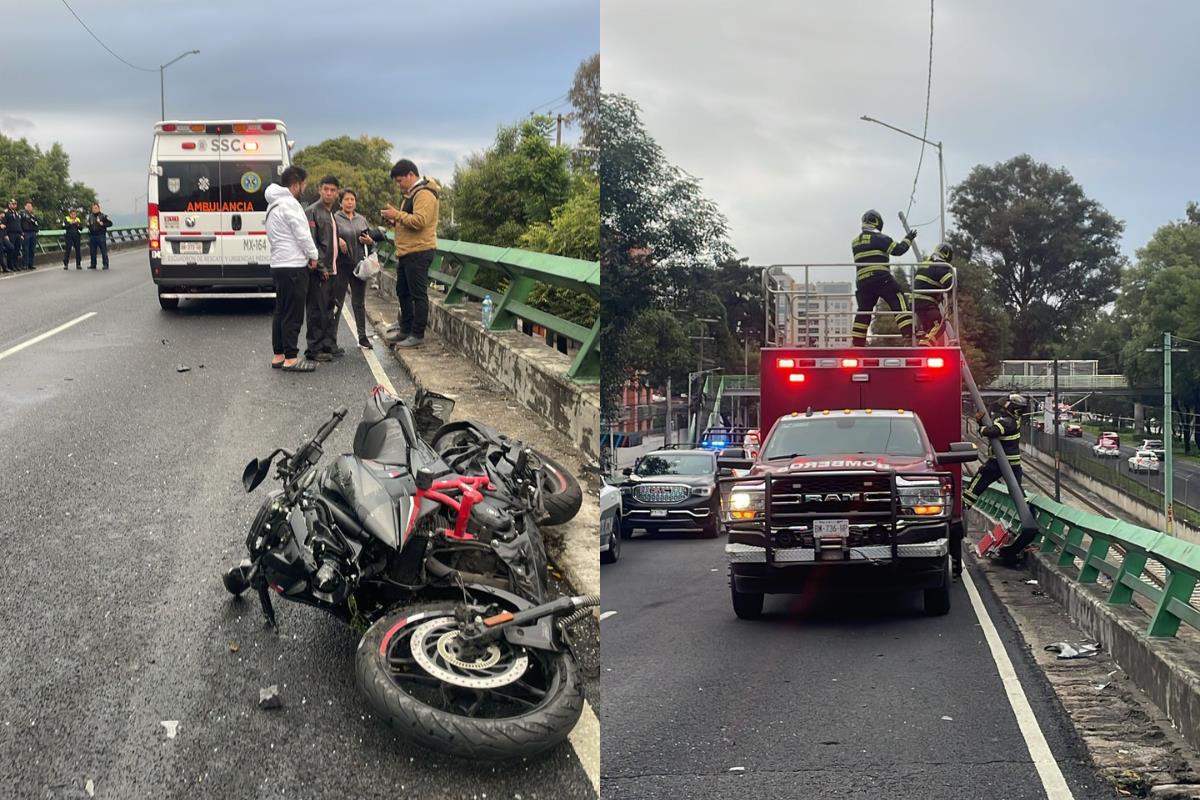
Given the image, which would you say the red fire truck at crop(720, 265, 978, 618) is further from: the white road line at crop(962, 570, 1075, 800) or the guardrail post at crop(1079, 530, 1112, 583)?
the guardrail post at crop(1079, 530, 1112, 583)

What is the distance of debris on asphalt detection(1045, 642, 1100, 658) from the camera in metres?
8.16

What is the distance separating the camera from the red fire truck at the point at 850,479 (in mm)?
9531

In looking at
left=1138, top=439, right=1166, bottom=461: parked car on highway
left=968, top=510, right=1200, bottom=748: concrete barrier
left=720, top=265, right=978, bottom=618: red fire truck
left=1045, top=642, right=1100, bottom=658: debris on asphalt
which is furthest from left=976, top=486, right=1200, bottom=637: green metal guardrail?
left=1138, top=439, right=1166, bottom=461: parked car on highway

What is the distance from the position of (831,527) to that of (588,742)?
5.62 meters

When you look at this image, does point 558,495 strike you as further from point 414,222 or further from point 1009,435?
point 1009,435

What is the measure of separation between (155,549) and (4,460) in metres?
2.45

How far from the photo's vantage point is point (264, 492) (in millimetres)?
7262

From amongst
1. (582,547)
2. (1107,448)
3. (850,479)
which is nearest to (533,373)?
(850,479)

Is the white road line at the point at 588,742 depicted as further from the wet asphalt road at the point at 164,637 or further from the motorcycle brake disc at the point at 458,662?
the motorcycle brake disc at the point at 458,662

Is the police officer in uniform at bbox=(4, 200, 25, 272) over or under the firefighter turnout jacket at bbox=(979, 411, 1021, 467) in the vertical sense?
over

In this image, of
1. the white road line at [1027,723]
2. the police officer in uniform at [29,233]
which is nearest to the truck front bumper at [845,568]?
the white road line at [1027,723]

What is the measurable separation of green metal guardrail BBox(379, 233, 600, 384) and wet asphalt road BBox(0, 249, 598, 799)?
1.77m

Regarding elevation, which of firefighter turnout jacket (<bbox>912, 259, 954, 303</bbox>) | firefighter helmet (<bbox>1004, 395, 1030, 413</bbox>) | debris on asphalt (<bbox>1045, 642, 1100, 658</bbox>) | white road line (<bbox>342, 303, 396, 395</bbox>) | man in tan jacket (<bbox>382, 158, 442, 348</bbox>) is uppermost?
man in tan jacket (<bbox>382, 158, 442, 348</bbox>)

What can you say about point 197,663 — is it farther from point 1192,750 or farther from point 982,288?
point 982,288
